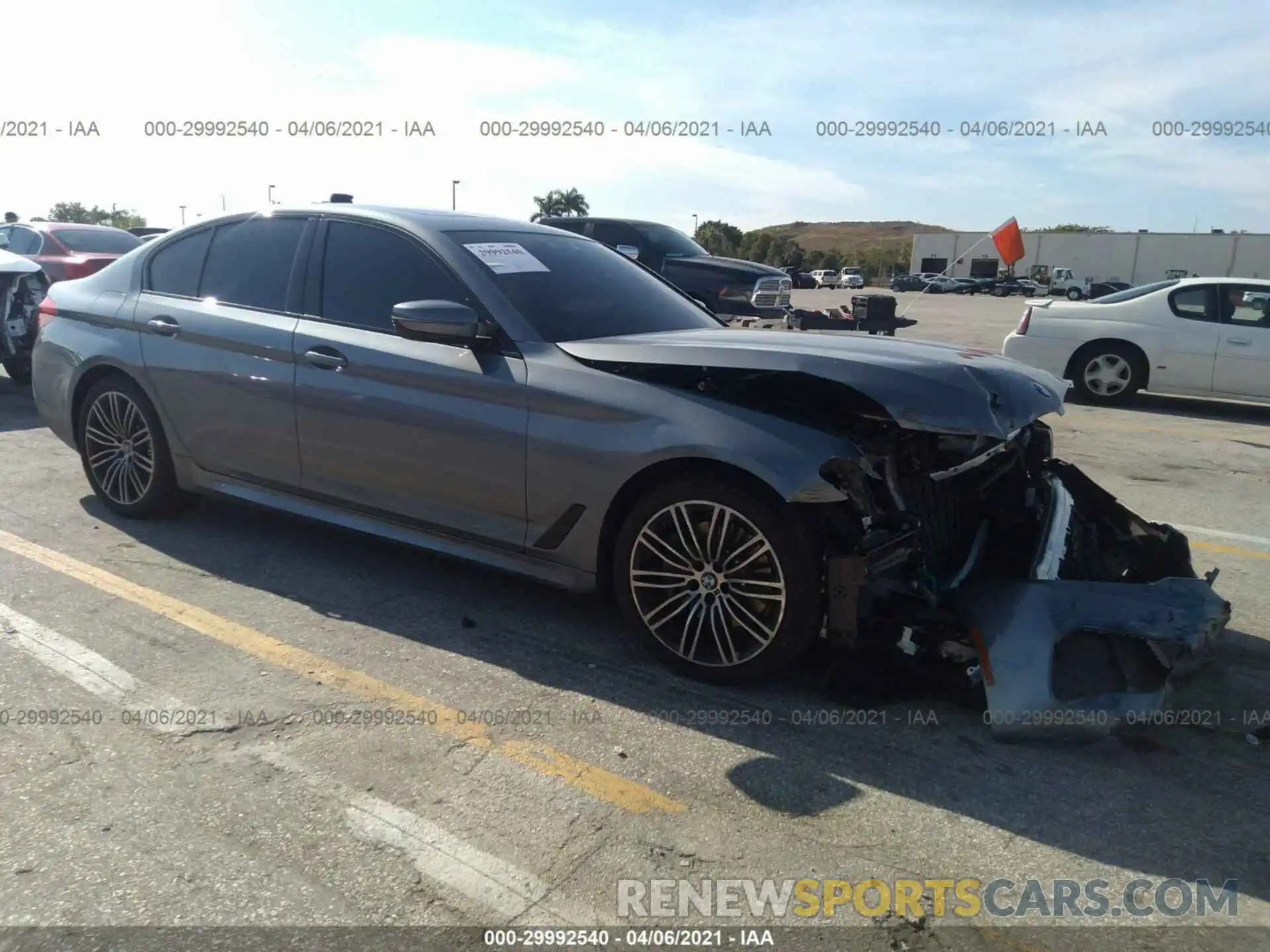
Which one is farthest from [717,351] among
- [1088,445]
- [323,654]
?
[1088,445]

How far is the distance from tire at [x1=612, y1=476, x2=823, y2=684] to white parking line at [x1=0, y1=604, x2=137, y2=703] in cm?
181

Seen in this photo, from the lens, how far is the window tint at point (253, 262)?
15.0ft

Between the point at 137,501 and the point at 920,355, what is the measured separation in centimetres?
406

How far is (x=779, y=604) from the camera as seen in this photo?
3.28 m

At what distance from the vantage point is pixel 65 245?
11555 mm

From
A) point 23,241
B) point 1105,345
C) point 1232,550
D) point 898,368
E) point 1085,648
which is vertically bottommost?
point 1232,550

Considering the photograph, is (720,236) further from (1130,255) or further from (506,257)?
(506,257)

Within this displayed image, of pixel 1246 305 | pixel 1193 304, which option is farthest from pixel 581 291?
pixel 1246 305

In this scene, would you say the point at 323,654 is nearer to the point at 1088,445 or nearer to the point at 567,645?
the point at 567,645

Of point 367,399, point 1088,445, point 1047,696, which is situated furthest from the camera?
point 1088,445

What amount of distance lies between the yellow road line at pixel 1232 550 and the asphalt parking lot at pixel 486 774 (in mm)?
754

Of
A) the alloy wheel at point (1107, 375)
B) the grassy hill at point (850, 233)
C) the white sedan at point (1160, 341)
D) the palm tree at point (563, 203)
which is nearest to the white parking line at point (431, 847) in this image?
the white sedan at point (1160, 341)

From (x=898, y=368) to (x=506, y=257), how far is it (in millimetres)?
1803

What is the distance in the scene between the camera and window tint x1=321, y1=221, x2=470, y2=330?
4.07 meters
